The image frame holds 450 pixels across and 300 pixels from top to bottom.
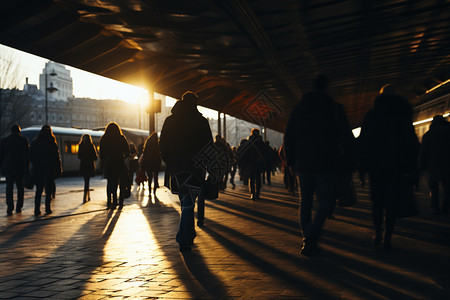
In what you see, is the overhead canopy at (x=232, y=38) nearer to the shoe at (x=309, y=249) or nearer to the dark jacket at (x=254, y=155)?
the dark jacket at (x=254, y=155)

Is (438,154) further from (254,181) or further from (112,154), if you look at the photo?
(112,154)

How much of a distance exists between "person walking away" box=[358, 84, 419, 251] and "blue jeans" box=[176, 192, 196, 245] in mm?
1945

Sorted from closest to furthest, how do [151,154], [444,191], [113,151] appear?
[444,191], [113,151], [151,154]

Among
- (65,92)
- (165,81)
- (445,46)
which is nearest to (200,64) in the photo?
(165,81)

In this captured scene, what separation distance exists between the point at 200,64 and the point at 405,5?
17.9 feet

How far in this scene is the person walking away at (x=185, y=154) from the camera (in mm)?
5863

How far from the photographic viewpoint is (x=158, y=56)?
11.1m

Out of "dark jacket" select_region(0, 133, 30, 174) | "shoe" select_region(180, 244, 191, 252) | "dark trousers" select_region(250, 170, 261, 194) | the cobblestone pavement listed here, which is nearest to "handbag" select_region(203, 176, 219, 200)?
the cobblestone pavement

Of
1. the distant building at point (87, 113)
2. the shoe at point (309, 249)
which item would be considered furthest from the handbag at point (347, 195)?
the distant building at point (87, 113)

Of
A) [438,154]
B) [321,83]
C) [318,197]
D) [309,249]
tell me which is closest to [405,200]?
[318,197]

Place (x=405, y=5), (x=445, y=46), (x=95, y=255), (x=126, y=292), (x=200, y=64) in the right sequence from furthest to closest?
(x=200, y=64) < (x=445, y=46) < (x=405, y=5) < (x=95, y=255) < (x=126, y=292)

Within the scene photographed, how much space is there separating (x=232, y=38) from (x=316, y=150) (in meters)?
4.86

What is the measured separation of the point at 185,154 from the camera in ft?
19.5

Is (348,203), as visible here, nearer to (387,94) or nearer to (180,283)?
(387,94)
